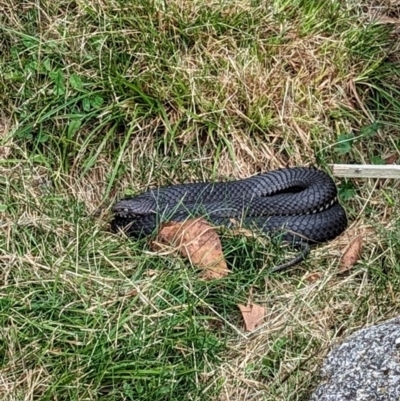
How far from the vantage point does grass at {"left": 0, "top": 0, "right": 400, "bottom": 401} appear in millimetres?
4641

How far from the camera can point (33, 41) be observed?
249 inches

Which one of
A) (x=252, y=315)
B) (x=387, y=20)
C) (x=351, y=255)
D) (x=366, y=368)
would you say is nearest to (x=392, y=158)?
(x=387, y=20)

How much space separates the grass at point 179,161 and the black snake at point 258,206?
0.11 metres

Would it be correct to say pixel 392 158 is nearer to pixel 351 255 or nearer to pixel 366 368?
pixel 351 255

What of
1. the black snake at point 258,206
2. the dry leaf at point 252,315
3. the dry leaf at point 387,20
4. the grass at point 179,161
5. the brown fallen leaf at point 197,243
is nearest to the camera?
the grass at point 179,161

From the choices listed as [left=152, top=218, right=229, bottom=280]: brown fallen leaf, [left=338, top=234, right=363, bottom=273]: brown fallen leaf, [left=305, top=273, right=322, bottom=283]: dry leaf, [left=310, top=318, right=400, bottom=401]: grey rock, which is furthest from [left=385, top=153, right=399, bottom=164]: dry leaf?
[left=310, top=318, right=400, bottom=401]: grey rock

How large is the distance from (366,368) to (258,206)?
2.00m

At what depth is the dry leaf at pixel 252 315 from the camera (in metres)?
4.99

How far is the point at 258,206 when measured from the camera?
5.95 meters

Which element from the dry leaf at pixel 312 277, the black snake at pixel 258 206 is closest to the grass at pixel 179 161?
the dry leaf at pixel 312 277

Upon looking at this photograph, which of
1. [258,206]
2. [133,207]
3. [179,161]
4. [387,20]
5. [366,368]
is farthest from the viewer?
[387,20]

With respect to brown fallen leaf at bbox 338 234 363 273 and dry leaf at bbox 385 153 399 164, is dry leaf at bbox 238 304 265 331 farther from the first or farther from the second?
dry leaf at bbox 385 153 399 164

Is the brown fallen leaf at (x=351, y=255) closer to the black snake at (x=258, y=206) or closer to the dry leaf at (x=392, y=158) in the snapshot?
the black snake at (x=258, y=206)

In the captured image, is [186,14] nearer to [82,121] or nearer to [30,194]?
[82,121]
